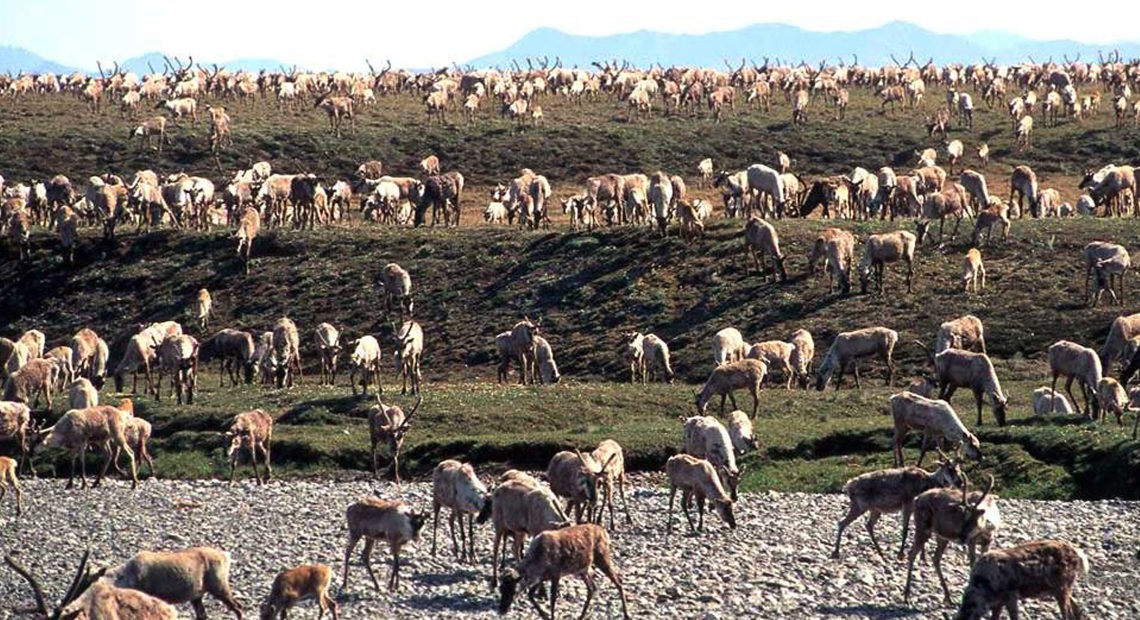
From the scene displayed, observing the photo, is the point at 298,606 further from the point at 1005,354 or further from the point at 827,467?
the point at 1005,354

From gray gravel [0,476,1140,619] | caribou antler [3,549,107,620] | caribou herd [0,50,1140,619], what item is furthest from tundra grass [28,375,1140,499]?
caribou antler [3,549,107,620]

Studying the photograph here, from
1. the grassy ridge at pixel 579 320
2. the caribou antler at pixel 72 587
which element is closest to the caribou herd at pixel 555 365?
the caribou antler at pixel 72 587

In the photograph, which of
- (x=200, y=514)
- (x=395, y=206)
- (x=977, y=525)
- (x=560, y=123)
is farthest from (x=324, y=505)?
(x=560, y=123)

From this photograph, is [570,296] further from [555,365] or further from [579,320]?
[555,365]

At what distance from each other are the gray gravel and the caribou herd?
572 millimetres

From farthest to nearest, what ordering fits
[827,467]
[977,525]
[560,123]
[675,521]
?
[560,123], [827,467], [675,521], [977,525]

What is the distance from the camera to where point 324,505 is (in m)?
29.3

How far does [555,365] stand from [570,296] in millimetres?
5672

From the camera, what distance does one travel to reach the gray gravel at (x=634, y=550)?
22203mm

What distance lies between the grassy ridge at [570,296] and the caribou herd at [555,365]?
0.75 m

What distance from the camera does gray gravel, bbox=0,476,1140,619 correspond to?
22203 millimetres

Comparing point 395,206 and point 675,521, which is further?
point 395,206

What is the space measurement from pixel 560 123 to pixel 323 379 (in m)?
39.4

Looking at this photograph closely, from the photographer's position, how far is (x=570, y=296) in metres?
48.5
